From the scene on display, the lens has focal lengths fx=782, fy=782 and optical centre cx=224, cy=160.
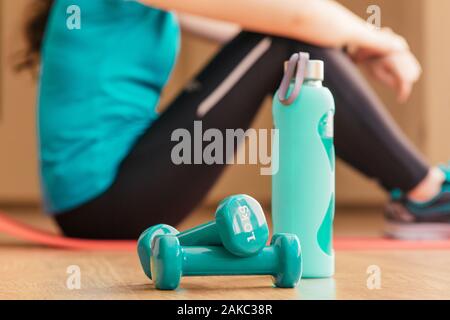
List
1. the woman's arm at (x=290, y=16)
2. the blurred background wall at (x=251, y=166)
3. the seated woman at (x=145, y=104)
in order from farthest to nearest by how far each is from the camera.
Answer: the blurred background wall at (x=251, y=166) → the seated woman at (x=145, y=104) → the woman's arm at (x=290, y=16)

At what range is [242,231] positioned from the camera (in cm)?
73

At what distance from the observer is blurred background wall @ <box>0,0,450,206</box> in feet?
8.00

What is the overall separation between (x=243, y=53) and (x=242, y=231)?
2.04 ft

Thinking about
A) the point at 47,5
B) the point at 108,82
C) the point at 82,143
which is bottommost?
the point at 82,143

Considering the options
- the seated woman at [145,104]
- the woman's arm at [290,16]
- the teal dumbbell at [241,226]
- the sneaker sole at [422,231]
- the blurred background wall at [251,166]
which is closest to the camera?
the teal dumbbell at [241,226]

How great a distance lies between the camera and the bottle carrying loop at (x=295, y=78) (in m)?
0.82

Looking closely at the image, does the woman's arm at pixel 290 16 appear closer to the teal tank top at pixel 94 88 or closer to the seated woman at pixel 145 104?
the seated woman at pixel 145 104

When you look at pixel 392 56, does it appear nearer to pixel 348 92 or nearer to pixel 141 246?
pixel 348 92

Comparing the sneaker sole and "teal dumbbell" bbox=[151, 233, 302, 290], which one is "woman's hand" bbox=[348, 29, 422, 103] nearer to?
the sneaker sole

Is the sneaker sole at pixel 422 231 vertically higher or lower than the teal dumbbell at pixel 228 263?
A: lower

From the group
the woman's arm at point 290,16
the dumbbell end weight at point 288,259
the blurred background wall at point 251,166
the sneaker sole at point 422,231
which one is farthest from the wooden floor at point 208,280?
the blurred background wall at point 251,166

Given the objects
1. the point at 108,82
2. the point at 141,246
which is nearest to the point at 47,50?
the point at 108,82

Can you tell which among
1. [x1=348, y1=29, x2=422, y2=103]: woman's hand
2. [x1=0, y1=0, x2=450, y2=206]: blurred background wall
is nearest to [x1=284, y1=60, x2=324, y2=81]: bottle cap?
[x1=348, y1=29, x2=422, y2=103]: woman's hand

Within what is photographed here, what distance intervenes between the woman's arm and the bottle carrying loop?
36 centimetres
